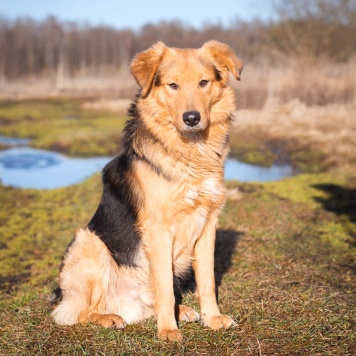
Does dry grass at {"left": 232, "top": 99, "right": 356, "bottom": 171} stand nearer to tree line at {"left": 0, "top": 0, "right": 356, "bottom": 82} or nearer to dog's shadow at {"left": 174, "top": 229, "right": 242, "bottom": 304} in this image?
tree line at {"left": 0, "top": 0, "right": 356, "bottom": 82}

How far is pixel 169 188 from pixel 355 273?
303cm

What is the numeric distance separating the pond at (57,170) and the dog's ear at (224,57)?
23.6 feet

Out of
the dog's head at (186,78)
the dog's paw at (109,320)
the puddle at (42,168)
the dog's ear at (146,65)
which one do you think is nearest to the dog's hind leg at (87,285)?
the dog's paw at (109,320)

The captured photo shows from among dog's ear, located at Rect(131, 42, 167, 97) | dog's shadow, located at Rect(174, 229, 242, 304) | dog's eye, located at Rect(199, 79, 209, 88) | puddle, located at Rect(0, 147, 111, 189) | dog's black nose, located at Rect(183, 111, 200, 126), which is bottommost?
puddle, located at Rect(0, 147, 111, 189)

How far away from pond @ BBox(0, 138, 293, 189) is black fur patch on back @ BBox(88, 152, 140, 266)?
7.26m

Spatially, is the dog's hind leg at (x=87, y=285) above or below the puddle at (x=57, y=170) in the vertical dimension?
above

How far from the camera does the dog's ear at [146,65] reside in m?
4.13

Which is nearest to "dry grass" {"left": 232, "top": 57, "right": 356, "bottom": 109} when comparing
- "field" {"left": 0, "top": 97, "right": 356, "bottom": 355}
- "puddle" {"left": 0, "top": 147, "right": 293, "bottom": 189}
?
"field" {"left": 0, "top": 97, "right": 356, "bottom": 355}

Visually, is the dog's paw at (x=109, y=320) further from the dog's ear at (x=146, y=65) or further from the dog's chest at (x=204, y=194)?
the dog's ear at (x=146, y=65)

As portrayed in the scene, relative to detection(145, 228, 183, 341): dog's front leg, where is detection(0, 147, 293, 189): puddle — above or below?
below

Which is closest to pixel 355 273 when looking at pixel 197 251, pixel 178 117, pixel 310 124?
pixel 197 251

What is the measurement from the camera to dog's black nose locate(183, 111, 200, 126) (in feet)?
12.8

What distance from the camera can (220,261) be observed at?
6.18 m

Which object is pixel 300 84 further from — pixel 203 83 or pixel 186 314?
pixel 186 314
